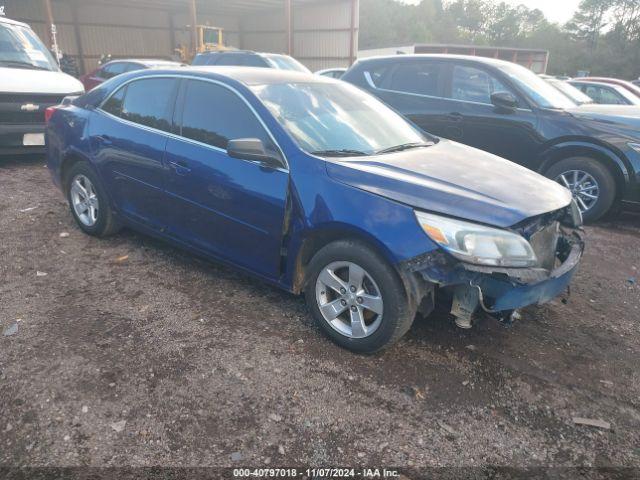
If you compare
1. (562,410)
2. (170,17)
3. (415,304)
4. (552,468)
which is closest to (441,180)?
(415,304)

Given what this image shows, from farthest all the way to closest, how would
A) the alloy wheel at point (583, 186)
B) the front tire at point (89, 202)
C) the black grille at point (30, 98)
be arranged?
1. the black grille at point (30, 98)
2. the alloy wheel at point (583, 186)
3. the front tire at point (89, 202)

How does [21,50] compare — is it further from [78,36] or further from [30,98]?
[78,36]

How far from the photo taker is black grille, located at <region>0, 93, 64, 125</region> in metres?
6.77

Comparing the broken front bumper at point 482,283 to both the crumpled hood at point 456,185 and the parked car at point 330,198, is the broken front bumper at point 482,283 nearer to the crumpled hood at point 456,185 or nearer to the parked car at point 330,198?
the parked car at point 330,198

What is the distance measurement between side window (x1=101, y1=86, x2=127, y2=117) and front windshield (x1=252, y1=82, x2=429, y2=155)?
153cm

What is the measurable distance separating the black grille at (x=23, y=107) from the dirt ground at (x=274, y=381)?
12.4ft

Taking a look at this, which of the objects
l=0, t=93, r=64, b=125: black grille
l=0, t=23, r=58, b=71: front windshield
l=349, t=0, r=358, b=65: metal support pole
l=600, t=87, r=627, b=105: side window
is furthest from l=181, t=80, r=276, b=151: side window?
l=349, t=0, r=358, b=65: metal support pole

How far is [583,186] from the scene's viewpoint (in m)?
5.75

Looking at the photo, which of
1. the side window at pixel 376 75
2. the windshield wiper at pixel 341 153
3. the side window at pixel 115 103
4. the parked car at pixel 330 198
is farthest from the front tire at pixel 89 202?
the side window at pixel 376 75

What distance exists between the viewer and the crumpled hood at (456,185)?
2.71 meters

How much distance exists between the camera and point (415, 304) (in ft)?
9.15

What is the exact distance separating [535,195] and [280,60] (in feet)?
31.6

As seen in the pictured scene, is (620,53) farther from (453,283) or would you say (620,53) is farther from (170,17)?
(453,283)

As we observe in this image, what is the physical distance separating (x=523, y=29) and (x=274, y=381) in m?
89.7
